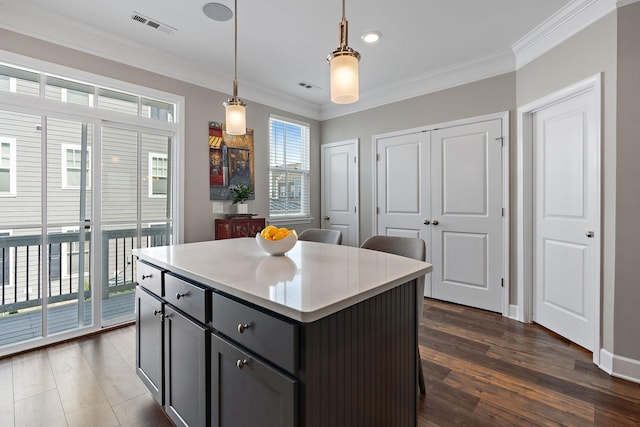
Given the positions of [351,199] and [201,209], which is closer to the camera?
[201,209]

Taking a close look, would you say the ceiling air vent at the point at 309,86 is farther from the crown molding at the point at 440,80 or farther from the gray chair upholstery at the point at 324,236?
the gray chair upholstery at the point at 324,236

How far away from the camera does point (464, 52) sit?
320 cm

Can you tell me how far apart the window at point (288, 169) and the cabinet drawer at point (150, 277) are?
8.29ft

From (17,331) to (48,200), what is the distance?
1.08 meters

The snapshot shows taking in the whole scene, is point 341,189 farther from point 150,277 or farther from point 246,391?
point 246,391

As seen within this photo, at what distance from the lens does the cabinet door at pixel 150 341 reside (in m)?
1.64

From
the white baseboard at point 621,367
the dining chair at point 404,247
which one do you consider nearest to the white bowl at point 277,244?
the dining chair at point 404,247

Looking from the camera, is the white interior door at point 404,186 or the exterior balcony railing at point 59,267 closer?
the exterior balcony railing at point 59,267

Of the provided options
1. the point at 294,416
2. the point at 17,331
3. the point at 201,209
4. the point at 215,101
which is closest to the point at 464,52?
the point at 215,101

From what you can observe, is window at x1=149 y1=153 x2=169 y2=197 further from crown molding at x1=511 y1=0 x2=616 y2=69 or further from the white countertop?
crown molding at x1=511 y1=0 x2=616 y2=69

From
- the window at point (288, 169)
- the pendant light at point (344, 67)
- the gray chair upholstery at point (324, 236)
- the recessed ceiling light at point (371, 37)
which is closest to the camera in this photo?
the pendant light at point (344, 67)

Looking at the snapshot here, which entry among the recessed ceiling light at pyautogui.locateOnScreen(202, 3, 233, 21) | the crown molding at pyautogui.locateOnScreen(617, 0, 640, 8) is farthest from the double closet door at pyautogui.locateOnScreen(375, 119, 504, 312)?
the recessed ceiling light at pyautogui.locateOnScreen(202, 3, 233, 21)

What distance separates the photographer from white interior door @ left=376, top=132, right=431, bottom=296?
3.85 m

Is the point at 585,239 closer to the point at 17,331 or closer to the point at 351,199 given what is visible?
the point at 351,199
